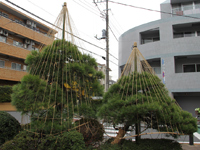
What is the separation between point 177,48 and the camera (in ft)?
40.3

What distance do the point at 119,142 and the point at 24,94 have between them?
2.37m

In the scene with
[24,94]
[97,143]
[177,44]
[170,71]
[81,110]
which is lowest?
[97,143]

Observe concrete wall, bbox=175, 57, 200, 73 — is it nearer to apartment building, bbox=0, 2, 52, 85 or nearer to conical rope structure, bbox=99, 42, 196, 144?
conical rope structure, bbox=99, 42, 196, 144

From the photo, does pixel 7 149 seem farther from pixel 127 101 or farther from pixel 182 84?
pixel 182 84

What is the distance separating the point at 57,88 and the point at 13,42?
1308 cm

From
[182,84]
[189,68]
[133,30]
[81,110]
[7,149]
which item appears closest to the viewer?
[7,149]

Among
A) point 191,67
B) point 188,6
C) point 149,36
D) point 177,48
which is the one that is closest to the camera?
point 177,48

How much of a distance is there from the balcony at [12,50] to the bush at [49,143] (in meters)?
11.5

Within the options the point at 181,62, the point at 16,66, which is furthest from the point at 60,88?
the point at 16,66

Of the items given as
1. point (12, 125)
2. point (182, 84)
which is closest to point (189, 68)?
point (182, 84)

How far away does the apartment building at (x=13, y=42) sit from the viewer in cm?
1305

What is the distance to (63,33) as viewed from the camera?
14.0ft

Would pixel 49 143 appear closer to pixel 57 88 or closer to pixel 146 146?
pixel 57 88

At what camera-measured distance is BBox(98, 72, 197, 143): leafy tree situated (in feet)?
10.8
